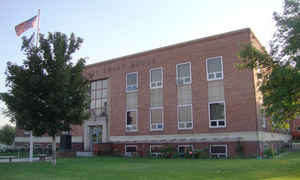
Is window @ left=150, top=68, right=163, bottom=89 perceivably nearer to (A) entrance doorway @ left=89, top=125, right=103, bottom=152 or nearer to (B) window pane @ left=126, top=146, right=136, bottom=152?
(B) window pane @ left=126, top=146, right=136, bottom=152

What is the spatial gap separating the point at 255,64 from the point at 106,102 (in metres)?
21.2

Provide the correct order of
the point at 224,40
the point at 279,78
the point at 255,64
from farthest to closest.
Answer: the point at 224,40 < the point at 255,64 < the point at 279,78

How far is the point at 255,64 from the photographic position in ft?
53.2

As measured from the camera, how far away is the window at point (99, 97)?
34.2m

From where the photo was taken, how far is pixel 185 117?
27.2 metres

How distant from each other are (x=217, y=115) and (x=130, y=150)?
34.1 feet

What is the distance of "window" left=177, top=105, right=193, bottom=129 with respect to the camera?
26.9 m

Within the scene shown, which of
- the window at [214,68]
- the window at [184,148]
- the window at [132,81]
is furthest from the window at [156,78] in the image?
the window at [184,148]

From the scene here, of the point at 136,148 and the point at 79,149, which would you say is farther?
the point at 79,149

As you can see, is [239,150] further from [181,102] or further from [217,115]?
[181,102]

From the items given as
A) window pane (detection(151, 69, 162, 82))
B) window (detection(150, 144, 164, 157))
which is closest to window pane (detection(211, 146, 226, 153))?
window (detection(150, 144, 164, 157))

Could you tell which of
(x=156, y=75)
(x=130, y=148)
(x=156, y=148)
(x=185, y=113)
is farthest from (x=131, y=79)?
(x=156, y=148)

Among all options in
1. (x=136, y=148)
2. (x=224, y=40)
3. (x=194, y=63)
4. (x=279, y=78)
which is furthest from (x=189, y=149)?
(x=279, y=78)

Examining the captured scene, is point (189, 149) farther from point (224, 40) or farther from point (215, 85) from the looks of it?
point (224, 40)
